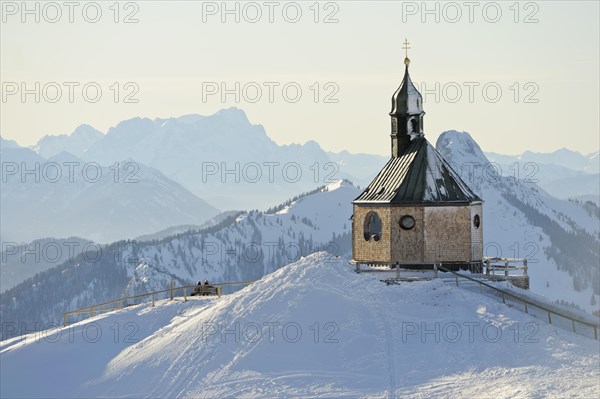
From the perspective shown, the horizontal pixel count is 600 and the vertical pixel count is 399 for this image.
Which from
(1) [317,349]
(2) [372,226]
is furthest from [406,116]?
(1) [317,349]

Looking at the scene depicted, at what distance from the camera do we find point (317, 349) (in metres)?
48.1

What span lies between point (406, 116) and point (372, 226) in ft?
23.2

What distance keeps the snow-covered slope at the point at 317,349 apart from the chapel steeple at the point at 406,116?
9102 millimetres

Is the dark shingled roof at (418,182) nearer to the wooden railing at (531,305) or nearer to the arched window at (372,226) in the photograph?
the arched window at (372,226)

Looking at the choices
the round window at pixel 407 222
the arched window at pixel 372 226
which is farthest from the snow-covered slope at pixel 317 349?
the round window at pixel 407 222

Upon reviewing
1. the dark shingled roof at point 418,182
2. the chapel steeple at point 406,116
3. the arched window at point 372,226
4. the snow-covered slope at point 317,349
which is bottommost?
the snow-covered slope at point 317,349

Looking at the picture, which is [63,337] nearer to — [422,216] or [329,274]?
[329,274]

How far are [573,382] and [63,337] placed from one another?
88.1ft

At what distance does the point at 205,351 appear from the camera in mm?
49156

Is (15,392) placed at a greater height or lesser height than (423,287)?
lesser

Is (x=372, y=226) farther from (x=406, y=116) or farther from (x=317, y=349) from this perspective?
(x=317, y=349)

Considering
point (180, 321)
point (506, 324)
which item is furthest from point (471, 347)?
point (180, 321)

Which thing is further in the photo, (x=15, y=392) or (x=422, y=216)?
(x=422, y=216)

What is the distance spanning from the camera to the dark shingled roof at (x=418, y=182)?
192ft
